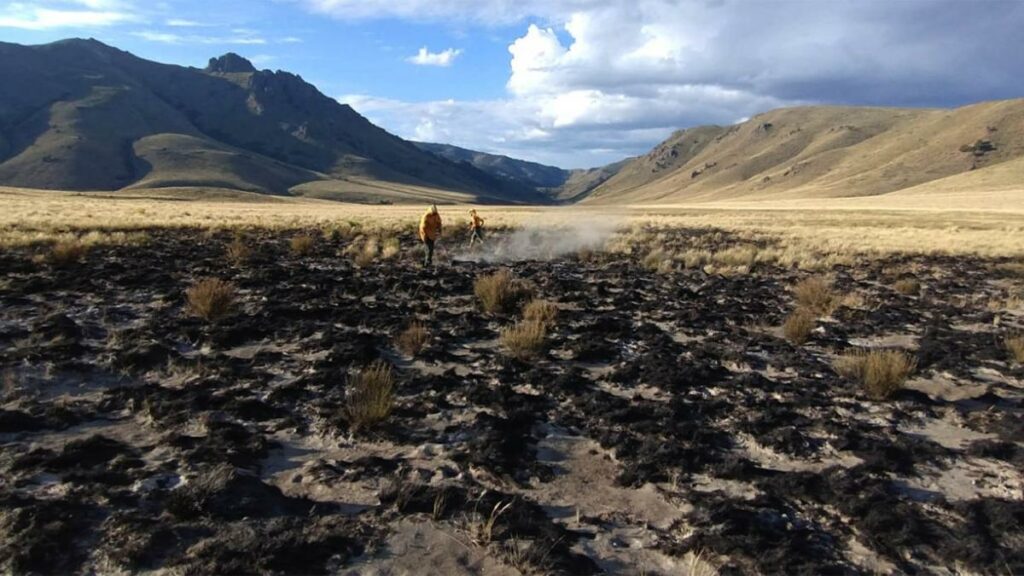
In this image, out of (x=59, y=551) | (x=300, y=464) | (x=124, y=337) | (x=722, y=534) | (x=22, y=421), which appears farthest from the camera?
(x=124, y=337)

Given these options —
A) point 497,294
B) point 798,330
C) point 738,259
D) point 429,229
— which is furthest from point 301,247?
point 798,330

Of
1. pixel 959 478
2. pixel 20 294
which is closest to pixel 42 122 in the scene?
pixel 20 294

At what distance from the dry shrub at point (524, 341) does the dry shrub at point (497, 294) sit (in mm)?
2300

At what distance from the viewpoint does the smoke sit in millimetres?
22750

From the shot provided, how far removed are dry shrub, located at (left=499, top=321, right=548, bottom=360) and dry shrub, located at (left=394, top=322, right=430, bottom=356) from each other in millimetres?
1225

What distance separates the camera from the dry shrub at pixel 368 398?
639 centimetres

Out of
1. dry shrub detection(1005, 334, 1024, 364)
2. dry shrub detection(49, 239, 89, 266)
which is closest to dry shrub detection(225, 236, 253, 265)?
dry shrub detection(49, 239, 89, 266)

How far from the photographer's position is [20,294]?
1117 centimetres

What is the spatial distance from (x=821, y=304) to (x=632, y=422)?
8312 mm

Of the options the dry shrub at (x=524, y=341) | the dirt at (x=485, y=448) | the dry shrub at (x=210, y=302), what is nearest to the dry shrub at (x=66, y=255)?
the dirt at (x=485, y=448)

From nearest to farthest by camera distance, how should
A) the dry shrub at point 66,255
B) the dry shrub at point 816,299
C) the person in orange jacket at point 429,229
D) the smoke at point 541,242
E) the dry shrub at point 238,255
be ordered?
the dry shrub at point 816,299 < the dry shrub at point 66,255 < the dry shrub at point 238,255 < the person in orange jacket at point 429,229 < the smoke at point 541,242

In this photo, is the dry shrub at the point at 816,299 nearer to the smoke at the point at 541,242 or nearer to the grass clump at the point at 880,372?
the grass clump at the point at 880,372

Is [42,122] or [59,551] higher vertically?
[42,122]

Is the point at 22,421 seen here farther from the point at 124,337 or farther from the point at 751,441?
the point at 751,441
